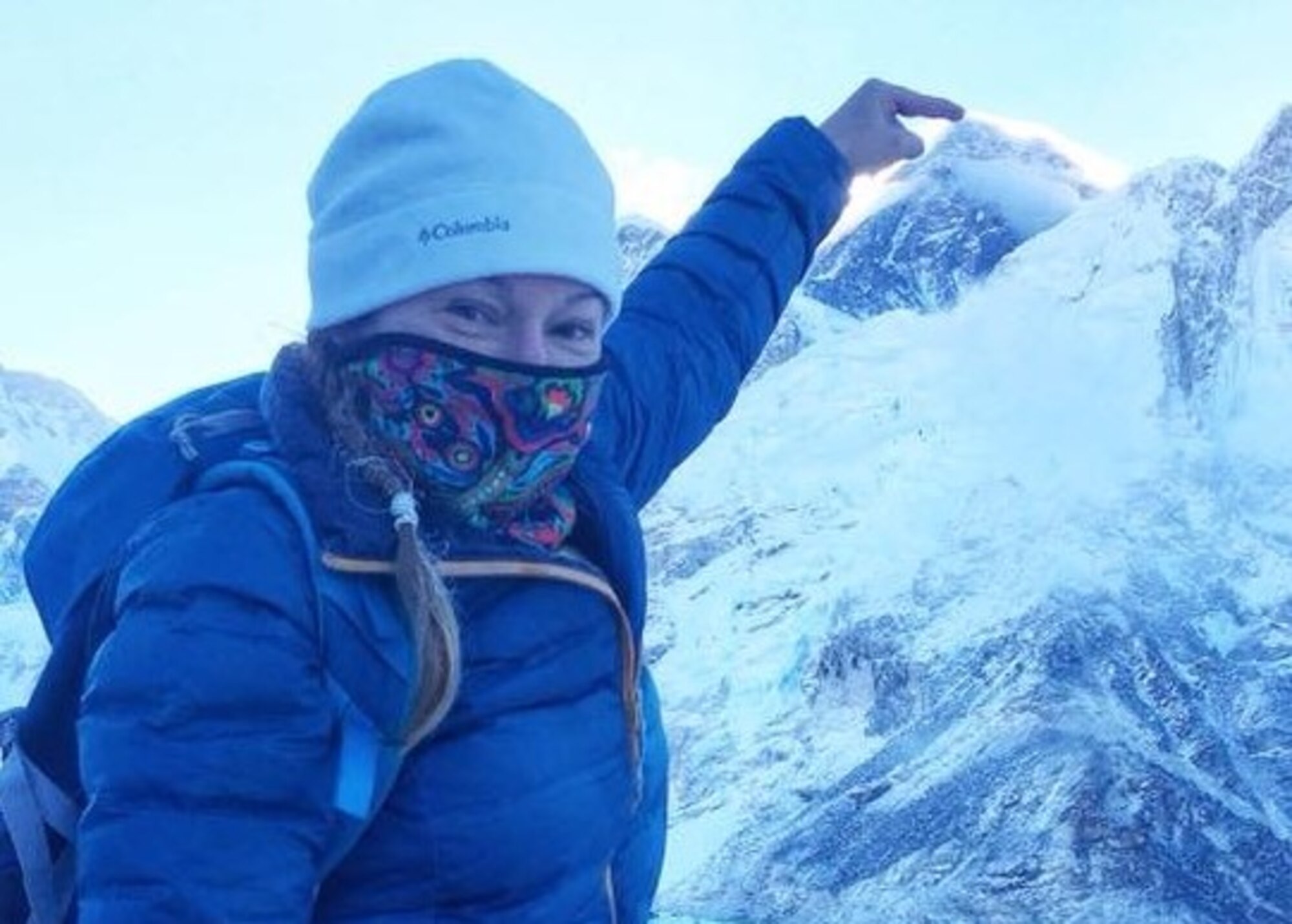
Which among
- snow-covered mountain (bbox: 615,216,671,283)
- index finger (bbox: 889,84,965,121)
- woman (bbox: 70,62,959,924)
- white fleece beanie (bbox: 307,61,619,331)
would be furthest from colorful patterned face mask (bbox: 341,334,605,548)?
snow-covered mountain (bbox: 615,216,671,283)

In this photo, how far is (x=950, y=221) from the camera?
7106 inches

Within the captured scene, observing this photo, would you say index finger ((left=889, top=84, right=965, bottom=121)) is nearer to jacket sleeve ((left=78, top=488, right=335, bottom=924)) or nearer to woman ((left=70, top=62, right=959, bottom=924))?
woman ((left=70, top=62, right=959, bottom=924))

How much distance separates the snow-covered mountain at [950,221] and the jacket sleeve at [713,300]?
169 metres

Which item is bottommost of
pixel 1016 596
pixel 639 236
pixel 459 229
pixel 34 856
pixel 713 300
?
pixel 1016 596

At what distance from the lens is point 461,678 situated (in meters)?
2.47

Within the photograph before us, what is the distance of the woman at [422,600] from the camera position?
2.17 meters

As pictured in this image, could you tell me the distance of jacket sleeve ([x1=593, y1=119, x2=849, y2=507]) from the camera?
3.67 metres

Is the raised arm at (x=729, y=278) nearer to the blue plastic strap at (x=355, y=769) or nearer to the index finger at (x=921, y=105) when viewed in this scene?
the index finger at (x=921, y=105)

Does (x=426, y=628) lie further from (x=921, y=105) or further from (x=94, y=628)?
(x=921, y=105)

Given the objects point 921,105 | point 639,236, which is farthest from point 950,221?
point 921,105

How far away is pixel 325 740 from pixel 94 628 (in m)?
0.41

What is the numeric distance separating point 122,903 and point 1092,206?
575ft

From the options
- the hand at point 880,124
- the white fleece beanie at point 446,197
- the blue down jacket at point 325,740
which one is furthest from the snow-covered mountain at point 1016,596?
the white fleece beanie at point 446,197

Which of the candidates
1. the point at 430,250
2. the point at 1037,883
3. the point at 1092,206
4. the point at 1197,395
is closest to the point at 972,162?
the point at 1092,206
